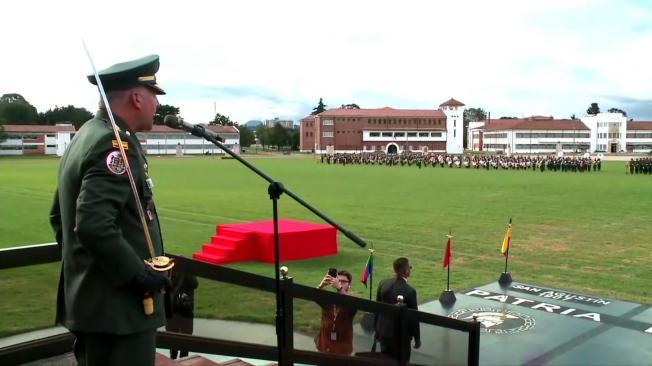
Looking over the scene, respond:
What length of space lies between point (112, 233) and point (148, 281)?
251mm

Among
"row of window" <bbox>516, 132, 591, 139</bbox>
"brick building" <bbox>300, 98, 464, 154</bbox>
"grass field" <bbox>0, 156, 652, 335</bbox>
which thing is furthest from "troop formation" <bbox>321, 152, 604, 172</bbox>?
"row of window" <bbox>516, 132, 591, 139</bbox>

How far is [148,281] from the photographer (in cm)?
225

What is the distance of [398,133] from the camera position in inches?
4788

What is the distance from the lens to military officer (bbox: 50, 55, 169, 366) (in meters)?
2.15

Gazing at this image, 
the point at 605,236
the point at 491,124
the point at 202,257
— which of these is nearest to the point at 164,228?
the point at 202,257

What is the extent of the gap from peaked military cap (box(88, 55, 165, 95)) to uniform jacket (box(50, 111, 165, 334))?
0.14 metres

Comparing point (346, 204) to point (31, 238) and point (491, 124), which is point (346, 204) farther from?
point (491, 124)

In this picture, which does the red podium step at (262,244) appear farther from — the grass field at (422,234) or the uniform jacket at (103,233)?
the uniform jacket at (103,233)

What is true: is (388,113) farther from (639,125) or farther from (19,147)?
(19,147)

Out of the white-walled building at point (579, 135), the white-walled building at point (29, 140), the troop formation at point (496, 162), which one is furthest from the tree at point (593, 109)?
the white-walled building at point (29, 140)

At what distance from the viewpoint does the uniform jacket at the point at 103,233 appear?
2131 millimetres

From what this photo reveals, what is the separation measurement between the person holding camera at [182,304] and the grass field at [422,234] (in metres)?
0.07

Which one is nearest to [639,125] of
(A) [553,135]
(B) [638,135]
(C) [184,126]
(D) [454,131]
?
(B) [638,135]

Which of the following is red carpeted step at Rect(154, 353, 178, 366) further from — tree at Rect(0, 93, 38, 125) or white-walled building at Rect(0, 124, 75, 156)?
tree at Rect(0, 93, 38, 125)
